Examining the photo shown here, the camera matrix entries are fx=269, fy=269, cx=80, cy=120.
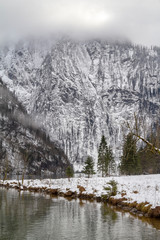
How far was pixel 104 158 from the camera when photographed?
323 feet

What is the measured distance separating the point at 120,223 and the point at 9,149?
174m

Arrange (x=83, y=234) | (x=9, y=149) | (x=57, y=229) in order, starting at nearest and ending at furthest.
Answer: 1. (x=83, y=234)
2. (x=57, y=229)
3. (x=9, y=149)

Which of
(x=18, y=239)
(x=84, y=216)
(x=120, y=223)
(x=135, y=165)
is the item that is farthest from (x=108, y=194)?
(x=135, y=165)

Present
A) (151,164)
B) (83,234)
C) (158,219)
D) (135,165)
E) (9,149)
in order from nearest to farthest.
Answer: (83,234)
(158,219)
(135,165)
(151,164)
(9,149)

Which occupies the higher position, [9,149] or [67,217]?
[9,149]

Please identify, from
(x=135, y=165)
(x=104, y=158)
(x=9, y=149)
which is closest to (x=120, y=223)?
(x=135, y=165)

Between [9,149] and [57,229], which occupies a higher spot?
[9,149]

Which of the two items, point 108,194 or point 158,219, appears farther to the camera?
point 108,194

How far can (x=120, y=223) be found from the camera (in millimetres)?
17703

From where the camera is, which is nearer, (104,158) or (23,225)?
(23,225)

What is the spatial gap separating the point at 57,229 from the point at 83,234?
73.9 inches

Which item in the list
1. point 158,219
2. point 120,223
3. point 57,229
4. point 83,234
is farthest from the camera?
point 158,219

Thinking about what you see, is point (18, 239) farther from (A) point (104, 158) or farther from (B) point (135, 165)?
(A) point (104, 158)

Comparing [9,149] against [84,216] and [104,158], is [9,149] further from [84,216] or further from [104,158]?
[84,216]
